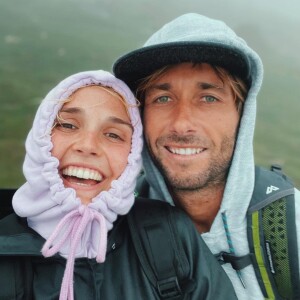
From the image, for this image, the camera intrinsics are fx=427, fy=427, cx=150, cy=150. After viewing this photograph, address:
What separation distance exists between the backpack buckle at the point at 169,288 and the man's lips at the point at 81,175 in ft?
1.11

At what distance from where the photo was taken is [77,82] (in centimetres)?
128

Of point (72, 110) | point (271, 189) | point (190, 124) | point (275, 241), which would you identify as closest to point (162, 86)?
point (190, 124)

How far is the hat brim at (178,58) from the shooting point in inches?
48.8

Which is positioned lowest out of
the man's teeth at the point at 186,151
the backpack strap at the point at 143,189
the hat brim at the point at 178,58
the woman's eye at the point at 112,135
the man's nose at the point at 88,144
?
the backpack strap at the point at 143,189

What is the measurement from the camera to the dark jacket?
43.4 inches

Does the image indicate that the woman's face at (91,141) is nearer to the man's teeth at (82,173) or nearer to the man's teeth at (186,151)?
the man's teeth at (82,173)

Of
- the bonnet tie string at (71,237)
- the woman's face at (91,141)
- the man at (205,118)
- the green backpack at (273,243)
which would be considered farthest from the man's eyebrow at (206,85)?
the bonnet tie string at (71,237)

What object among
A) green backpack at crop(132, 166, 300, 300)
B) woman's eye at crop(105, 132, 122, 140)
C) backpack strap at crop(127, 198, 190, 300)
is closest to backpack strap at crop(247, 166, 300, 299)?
green backpack at crop(132, 166, 300, 300)

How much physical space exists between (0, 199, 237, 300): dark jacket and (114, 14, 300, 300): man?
142 millimetres

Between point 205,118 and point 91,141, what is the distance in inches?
14.7

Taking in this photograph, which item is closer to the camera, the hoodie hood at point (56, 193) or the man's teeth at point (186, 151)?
the hoodie hood at point (56, 193)

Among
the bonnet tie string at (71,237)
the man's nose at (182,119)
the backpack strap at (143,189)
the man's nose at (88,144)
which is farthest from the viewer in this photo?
the backpack strap at (143,189)

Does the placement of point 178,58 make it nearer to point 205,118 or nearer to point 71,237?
point 205,118

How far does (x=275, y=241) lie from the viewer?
4.13 feet
